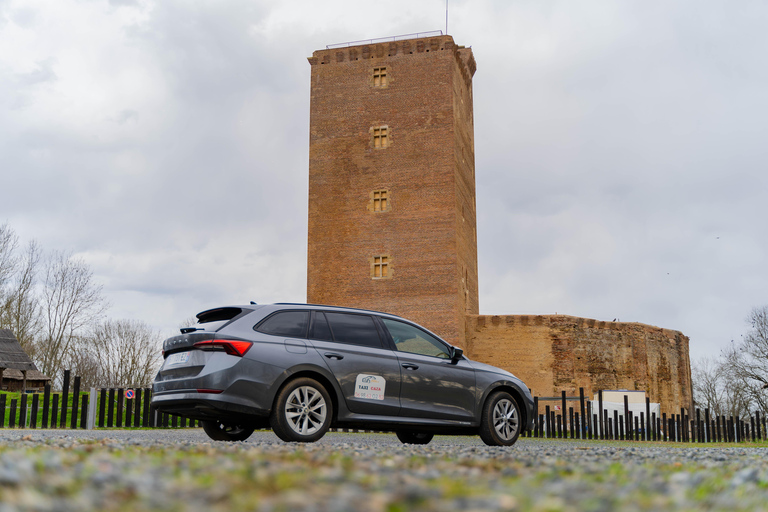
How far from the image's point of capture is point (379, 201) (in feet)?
116

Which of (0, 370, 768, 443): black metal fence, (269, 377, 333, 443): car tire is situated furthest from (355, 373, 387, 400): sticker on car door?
(0, 370, 768, 443): black metal fence

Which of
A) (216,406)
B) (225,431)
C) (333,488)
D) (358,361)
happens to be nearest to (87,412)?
(225,431)

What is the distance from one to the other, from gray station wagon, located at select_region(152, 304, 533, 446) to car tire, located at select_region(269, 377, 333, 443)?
0.01 meters

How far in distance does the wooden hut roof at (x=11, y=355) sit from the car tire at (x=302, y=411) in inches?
1086

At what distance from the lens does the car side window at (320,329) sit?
25.2 ft

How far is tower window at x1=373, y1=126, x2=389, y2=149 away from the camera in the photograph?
3572 cm

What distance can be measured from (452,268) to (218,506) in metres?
31.8

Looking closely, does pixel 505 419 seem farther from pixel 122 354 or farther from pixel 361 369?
pixel 122 354

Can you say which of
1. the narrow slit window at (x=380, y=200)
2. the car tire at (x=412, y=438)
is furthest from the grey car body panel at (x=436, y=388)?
the narrow slit window at (x=380, y=200)

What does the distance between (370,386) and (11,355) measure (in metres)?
28.5

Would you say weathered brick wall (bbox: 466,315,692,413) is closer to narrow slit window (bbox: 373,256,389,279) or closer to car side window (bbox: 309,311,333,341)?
narrow slit window (bbox: 373,256,389,279)

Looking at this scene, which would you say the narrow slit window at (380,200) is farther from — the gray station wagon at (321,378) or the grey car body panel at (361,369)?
the grey car body panel at (361,369)

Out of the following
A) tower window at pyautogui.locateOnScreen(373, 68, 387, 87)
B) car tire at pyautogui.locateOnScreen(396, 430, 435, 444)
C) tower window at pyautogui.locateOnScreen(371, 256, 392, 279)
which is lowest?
car tire at pyautogui.locateOnScreen(396, 430, 435, 444)

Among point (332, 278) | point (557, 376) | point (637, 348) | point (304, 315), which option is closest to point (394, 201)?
point (332, 278)
